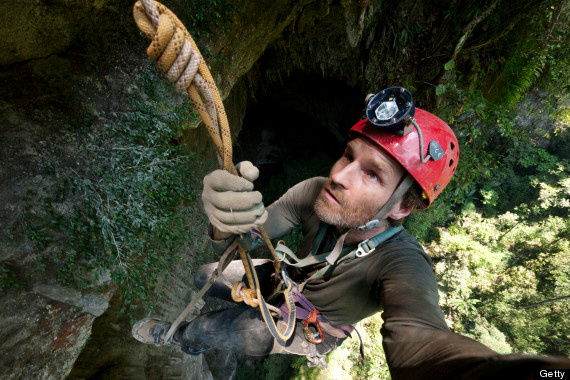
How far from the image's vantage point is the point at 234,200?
109cm

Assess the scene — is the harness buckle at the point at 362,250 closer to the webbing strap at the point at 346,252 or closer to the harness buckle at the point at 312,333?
the webbing strap at the point at 346,252

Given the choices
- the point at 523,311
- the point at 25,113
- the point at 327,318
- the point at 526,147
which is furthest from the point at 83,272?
the point at 526,147

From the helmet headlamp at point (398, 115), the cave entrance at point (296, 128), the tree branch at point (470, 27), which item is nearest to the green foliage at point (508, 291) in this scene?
the cave entrance at point (296, 128)

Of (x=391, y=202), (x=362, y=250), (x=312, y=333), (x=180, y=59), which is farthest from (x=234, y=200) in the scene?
(x=312, y=333)

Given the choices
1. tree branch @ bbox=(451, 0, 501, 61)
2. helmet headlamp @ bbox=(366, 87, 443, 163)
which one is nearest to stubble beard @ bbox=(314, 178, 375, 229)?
helmet headlamp @ bbox=(366, 87, 443, 163)

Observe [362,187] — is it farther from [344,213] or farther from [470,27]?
[470,27]

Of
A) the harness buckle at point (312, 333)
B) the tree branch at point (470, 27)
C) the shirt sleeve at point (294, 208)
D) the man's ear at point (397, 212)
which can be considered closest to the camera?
the man's ear at point (397, 212)

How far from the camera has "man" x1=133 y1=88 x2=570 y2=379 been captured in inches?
41.8

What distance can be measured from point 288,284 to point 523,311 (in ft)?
48.8

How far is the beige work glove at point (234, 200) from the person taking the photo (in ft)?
3.52

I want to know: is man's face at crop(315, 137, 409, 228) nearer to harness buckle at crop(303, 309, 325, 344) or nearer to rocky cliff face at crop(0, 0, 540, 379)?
harness buckle at crop(303, 309, 325, 344)

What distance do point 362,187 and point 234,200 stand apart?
2.96 feet

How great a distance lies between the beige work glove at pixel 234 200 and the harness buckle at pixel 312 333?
1.08 m

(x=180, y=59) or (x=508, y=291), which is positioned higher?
(x=180, y=59)
